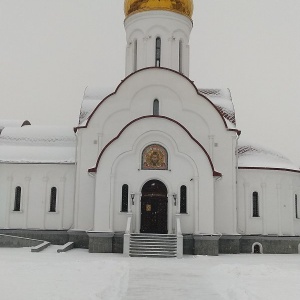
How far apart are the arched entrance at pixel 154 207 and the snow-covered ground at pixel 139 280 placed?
3.65 metres

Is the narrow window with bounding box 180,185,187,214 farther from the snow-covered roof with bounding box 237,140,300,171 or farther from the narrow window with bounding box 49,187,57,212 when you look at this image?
the narrow window with bounding box 49,187,57,212

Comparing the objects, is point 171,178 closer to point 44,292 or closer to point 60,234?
point 60,234

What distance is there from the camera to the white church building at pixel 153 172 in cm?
2162

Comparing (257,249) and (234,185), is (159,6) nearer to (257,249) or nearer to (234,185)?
(234,185)

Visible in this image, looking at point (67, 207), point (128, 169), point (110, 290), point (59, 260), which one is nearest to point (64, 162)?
point (67, 207)

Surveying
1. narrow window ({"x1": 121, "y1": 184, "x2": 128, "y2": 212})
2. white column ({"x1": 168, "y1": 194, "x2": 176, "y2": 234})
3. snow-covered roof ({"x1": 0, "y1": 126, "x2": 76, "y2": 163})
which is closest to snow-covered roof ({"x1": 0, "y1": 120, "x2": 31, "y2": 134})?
snow-covered roof ({"x1": 0, "y1": 126, "x2": 76, "y2": 163})

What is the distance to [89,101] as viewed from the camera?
2639 centimetres

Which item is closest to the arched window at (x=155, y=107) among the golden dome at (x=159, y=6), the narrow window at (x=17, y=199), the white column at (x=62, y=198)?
the white column at (x=62, y=198)

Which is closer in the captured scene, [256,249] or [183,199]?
[183,199]

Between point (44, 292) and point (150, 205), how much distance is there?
1199cm

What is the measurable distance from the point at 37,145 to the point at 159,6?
1007 cm

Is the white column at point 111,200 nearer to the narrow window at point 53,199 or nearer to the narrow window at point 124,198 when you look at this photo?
the narrow window at point 124,198

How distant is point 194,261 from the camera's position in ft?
61.1

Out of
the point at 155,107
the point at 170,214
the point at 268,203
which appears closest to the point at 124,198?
the point at 170,214
